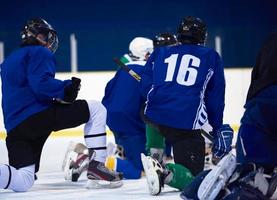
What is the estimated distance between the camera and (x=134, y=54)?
5520 mm

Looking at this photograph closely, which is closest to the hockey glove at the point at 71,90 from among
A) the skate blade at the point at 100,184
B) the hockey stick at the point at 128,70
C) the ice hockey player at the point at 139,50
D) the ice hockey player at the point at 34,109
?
the ice hockey player at the point at 34,109

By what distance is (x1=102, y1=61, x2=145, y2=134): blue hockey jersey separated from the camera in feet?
17.2

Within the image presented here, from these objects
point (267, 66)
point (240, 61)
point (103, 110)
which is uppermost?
point (267, 66)

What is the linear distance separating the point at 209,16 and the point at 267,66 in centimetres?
973

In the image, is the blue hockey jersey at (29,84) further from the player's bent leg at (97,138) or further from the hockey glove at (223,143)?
the hockey glove at (223,143)

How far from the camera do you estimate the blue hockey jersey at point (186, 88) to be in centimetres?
416

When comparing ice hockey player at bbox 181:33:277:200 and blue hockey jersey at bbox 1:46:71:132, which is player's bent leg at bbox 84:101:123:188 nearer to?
blue hockey jersey at bbox 1:46:71:132

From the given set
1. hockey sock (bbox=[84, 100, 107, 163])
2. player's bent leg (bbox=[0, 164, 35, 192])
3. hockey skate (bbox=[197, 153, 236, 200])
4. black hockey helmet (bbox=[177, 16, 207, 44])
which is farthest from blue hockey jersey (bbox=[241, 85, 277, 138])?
player's bent leg (bbox=[0, 164, 35, 192])

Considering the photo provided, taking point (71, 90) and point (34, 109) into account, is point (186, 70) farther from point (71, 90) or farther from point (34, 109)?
point (34, 109)

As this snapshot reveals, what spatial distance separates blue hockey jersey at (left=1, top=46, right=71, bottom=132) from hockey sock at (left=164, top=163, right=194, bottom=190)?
2.52 ft

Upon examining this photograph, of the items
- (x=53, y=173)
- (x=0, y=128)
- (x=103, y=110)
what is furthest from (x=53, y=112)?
(x=0, y=128)

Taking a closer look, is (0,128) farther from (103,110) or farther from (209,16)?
(209,16)

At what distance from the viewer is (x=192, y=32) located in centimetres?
432

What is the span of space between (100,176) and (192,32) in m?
0.95
